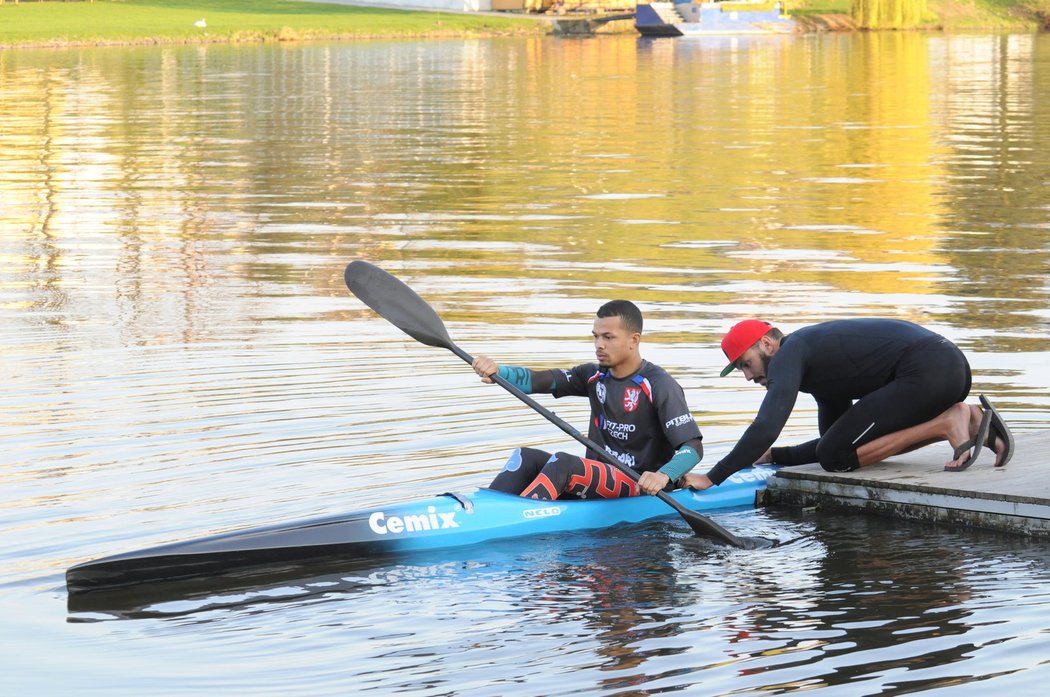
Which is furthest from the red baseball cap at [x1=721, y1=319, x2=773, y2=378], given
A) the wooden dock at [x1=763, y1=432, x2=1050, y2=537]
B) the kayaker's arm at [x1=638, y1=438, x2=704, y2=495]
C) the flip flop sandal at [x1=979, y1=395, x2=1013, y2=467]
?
the flip flop sandal at [x1=979, y1=395, x2=1013, y2=467]

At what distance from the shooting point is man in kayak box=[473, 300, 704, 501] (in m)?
9.30

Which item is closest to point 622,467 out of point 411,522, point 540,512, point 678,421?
point 678,421

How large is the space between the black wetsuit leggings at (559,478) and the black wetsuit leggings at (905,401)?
52.1 inches

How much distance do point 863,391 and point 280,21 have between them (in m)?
73.6

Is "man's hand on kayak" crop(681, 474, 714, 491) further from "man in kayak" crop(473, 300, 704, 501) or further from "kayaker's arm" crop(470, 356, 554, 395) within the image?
"kayaker's arm" crop(470, 356, 554, 395)

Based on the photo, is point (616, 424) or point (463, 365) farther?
point (463, 365)

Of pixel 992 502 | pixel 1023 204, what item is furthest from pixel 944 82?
pixel 992 502

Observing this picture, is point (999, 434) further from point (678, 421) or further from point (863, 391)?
point (678, 421)

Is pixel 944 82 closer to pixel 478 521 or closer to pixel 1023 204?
pixel 1023 204

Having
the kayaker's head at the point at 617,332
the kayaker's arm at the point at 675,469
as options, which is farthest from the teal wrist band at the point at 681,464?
the kayaker's head at the point at 617,332

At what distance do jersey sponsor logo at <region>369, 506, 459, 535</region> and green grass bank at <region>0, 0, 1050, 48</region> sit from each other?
215 ft

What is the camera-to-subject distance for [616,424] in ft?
31.6

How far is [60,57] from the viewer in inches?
2500

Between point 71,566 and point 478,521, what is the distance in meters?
2.19
